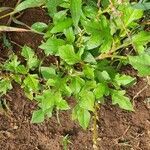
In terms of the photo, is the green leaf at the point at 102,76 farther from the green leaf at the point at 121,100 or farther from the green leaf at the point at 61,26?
the green leaf at the point at 61,26

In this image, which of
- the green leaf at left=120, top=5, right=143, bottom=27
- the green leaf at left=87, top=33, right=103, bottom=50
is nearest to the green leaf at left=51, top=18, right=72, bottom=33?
the green leaf at left=87, top=33, right=103, bottom=50

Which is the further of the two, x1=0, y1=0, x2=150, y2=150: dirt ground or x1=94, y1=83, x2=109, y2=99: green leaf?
x1=0, y1=0, x2=150, y2=150: dirt ground

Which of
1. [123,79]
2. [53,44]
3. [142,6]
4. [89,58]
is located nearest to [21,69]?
[53,44]

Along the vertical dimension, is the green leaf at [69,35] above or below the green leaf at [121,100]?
above

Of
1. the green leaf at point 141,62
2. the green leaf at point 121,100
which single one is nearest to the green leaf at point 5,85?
the green leaf at point 121,100

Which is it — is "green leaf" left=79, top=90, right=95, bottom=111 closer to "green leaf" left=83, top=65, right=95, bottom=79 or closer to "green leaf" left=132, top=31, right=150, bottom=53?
"green leaf" left=83, top=65, right=95, bottom=79

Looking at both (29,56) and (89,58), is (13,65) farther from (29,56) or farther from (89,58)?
(89,58)

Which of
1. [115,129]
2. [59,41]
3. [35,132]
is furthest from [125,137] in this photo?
[59,41]
